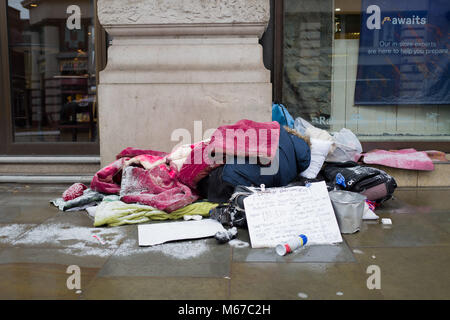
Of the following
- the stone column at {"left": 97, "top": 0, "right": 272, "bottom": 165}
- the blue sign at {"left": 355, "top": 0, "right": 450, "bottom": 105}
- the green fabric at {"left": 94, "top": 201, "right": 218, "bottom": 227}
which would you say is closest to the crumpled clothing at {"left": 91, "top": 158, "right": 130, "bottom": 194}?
the green fabric at {"left": 94, "top": 201, "right": 218, "bottom": 227}

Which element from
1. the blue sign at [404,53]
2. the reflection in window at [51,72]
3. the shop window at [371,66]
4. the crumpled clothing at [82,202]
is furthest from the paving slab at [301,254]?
the reflection in window at [51,72]

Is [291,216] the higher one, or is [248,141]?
[248,141]

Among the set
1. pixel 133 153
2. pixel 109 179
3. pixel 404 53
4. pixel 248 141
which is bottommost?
pixel 109 179

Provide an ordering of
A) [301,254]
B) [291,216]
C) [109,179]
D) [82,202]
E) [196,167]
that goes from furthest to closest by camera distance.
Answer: [109,179]
[82,202]
[196,167]
[291,216]
[301,254]

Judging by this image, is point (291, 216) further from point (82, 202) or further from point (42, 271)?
point (82, 202)

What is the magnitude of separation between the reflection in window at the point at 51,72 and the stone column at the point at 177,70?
3.28 ft

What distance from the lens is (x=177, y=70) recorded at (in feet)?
15.6

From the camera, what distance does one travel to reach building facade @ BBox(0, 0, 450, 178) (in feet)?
15.5

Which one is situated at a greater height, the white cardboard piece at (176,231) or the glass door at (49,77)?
the glass door at (49,77)

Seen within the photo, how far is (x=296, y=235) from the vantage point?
117 inches

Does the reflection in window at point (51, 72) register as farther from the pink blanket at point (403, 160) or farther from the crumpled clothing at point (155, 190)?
the pink blanket at point (403, 160)

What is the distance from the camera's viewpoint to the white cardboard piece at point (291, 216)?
9.75 ft

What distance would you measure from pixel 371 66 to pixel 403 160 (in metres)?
1.40

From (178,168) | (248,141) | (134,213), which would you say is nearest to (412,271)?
(248,141)
